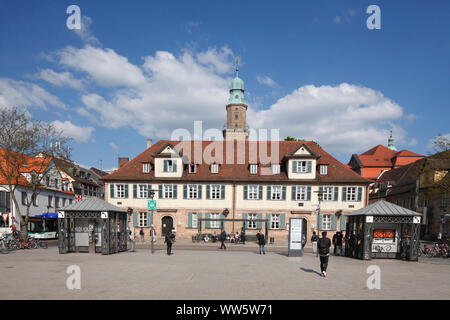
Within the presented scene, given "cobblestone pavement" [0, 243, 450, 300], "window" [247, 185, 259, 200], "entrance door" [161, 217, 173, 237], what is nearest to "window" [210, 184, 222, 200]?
"window" [247, 185, 259, 200]

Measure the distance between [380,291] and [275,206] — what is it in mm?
20932

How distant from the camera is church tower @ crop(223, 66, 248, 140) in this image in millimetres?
80188

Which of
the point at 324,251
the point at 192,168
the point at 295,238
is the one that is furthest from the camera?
the point at 192,168

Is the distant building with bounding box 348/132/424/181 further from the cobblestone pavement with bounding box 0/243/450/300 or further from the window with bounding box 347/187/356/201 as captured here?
the cobblestone pavement with bounding box 0/243/450/300

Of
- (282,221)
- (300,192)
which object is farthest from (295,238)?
(300,192)

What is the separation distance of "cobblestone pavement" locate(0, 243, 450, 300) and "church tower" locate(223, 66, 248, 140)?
66.9 metres

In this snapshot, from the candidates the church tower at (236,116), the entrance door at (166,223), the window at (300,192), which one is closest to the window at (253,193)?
the window at (300,192)

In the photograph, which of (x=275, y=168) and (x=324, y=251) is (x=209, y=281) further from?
(x=275, y=168)

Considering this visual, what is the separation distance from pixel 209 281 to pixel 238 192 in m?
20.4

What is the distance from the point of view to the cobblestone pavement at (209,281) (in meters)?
8.66

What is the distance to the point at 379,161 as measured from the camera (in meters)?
66.0

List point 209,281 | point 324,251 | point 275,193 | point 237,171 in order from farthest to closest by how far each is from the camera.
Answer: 1. point 237,171
2. point 275,193
3. point 324,251
4. point 209,281
